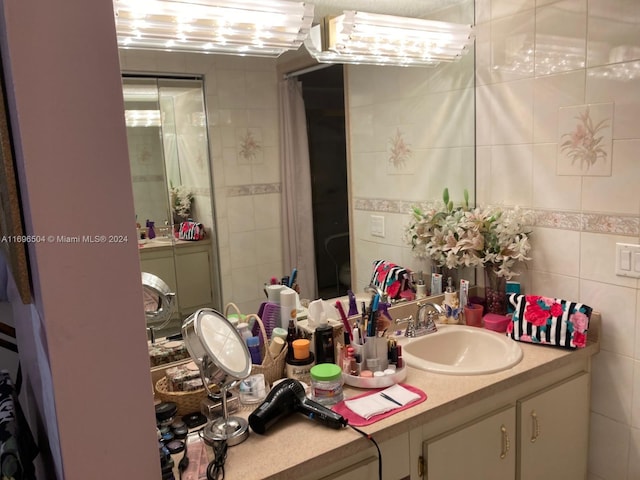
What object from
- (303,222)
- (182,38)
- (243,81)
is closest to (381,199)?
(303,222)

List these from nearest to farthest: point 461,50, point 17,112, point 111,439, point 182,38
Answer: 1. point 17,112
2. point 111,439
3. point 182,38
4. point 461,50

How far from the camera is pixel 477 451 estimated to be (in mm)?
1544

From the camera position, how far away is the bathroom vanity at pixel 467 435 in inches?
48.5

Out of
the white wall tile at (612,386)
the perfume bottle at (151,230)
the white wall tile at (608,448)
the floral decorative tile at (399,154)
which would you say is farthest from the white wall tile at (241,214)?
the white wall tile at (608,448)

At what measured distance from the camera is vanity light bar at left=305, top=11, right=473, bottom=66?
176 centimetres

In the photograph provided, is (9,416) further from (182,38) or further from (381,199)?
(381,199)

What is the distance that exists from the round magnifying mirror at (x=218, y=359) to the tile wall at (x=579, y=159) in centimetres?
126

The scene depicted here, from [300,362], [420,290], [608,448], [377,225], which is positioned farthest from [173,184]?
[608,448]

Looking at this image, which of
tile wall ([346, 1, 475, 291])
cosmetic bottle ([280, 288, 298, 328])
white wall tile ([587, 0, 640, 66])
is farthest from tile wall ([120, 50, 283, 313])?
white wall tile ([587, 0, 640, 66])

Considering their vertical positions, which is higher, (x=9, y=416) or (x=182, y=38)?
(x=182, y=38)

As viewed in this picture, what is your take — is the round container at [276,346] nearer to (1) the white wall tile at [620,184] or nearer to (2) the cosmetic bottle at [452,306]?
(2) the cosmetic bottle at [452,306]

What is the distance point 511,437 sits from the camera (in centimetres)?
163

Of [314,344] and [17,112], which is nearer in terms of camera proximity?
[17,112]

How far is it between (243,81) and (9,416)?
1156 mm
